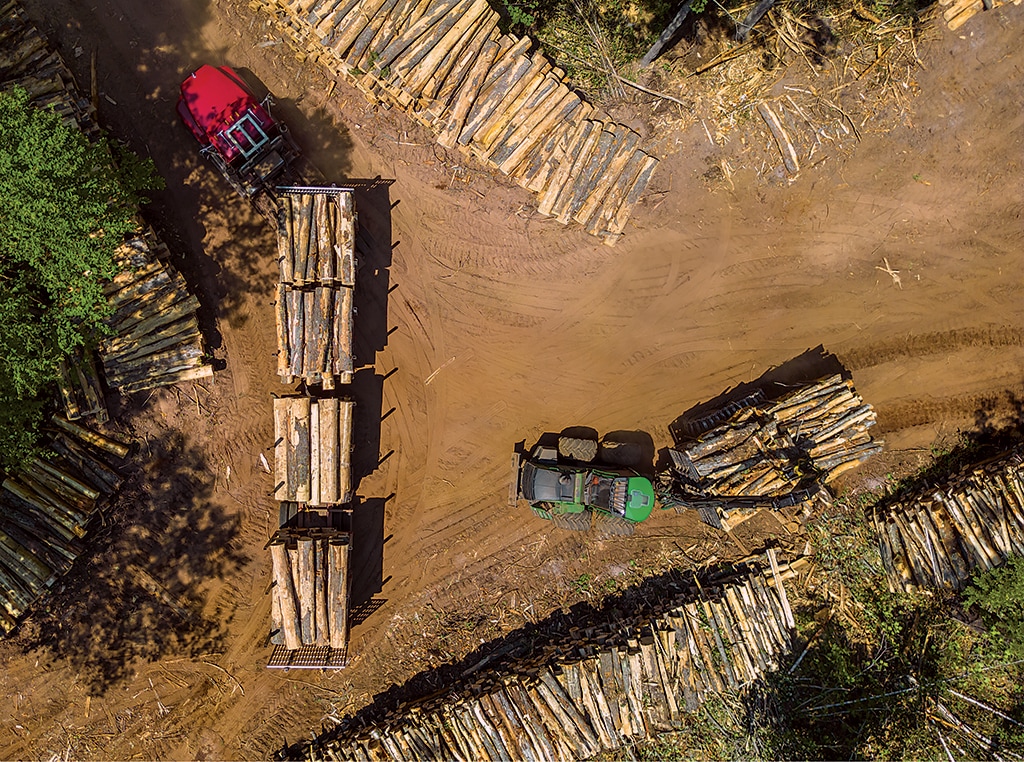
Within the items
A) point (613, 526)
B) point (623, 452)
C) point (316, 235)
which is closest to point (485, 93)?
point (316, 235)

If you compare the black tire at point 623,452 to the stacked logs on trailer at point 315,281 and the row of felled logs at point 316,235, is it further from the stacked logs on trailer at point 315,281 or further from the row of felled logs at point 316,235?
the row of felled logs at point 316,235

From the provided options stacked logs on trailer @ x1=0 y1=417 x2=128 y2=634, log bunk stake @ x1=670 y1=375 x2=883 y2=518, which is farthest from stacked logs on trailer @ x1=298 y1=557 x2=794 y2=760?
stacked logs on trailer @ x1=0 y1=417 x2=128 y2=634

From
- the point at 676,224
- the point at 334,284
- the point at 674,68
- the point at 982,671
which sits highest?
the point at 674,68

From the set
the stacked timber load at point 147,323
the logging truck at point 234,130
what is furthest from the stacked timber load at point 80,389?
the logging truck at point 234,130

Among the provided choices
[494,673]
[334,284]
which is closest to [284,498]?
[334,284]

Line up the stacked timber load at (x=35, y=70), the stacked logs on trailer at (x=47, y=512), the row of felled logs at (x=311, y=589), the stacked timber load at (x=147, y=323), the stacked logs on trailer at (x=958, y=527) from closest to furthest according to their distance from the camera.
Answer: the stacked timber load at (x=35, y=70)
the stacked timber load at (x=147, y=323)
the stacked logs on trailer at (x=47, y=512)
the row of felled logs at (x=311, y=589)
the stacked logs on trailer at (x=958, y=527)

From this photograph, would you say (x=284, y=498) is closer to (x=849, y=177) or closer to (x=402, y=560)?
(x=402, y=560)
